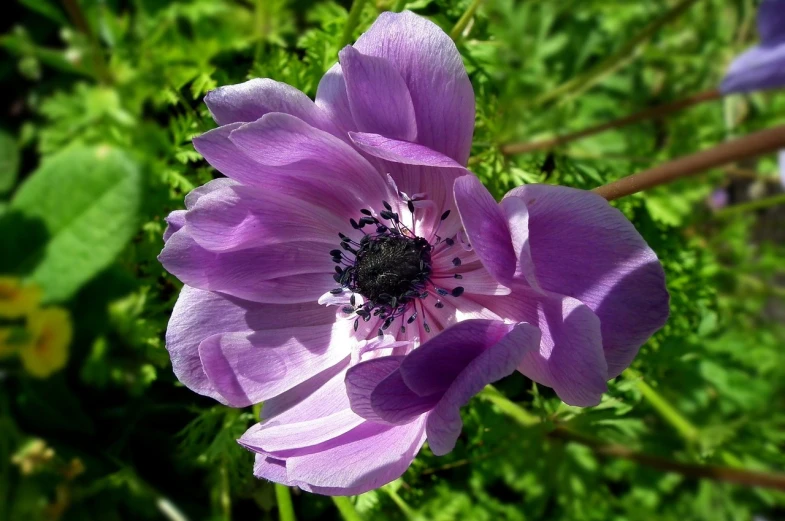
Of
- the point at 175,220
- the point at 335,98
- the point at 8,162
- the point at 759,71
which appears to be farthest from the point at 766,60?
the point at 8,162

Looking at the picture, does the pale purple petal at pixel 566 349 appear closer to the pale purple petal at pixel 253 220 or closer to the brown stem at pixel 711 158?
the brown stem at pixel 711 158

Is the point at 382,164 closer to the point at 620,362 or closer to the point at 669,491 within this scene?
the point at 620,362

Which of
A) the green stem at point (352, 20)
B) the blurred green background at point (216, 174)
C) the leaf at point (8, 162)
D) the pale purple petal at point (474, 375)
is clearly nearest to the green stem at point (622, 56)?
the blurred green background at point (216, 174)

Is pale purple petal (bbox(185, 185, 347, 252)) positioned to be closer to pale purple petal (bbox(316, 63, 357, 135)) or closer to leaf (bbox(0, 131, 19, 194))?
pale purple petal (bbox(316, 63, 357, 135))

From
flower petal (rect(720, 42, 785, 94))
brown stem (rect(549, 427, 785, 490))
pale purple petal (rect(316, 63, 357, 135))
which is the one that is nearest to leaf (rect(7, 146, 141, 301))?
pale purple petal (rect(316, 63, 357, 135))

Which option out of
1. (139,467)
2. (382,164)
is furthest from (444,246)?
(139,467)

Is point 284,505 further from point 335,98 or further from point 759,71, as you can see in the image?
point 759,71
